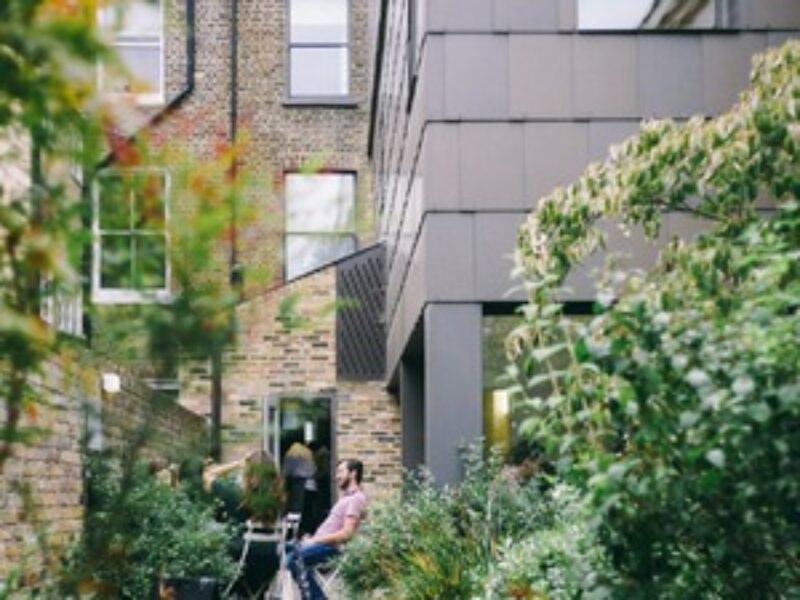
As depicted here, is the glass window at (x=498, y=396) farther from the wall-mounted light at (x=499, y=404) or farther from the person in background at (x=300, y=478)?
the person in background at (x=300, y=478)

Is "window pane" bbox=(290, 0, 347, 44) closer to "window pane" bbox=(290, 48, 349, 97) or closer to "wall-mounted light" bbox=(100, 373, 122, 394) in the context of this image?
"window pane" bbox=(290, 48, 349, 97)

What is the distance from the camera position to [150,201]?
265cm

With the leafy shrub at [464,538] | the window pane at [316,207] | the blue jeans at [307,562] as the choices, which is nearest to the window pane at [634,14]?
the leafy shrub at [464,538]

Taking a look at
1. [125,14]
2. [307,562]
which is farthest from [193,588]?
[125,14]

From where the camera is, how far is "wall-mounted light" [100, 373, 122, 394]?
3197 mm

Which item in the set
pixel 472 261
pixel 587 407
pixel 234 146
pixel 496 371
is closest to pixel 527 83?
pixel 472 261

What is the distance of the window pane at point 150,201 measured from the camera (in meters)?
2.66

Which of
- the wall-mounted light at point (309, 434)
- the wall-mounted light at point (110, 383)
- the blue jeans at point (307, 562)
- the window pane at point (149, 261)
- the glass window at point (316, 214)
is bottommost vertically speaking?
the blue jeans at point (307, 562)

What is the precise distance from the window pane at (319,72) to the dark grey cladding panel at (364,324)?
4.19 m

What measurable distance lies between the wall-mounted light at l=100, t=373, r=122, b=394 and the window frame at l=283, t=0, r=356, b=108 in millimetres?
20526

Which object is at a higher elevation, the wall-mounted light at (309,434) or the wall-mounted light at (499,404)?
the wall-mounted light at (499,404)

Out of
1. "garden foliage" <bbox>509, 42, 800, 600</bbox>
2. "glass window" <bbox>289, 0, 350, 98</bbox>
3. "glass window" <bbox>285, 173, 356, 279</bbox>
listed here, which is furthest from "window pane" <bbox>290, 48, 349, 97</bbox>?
"glass window" <bbox>285, 173, 356, 279</bbox>

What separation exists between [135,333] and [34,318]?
186 millimetres

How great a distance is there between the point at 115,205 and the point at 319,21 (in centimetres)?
2226
